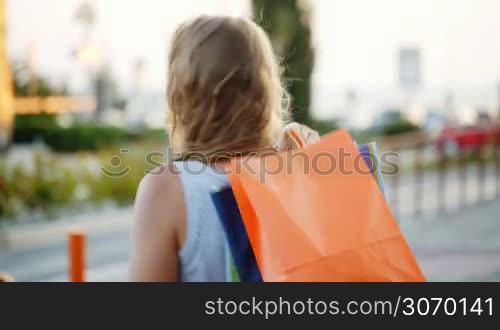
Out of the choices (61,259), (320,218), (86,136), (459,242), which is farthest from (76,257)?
(86,136)

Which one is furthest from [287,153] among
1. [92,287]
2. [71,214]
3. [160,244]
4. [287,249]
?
[71,214]

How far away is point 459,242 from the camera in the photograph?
33.8 feet

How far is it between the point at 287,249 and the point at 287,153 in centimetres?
20

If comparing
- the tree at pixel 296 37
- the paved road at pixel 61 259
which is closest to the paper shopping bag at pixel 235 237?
the paved road at pixel 61 259

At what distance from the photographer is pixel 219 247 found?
1651mm

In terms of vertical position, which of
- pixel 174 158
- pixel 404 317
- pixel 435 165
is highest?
pixel 174 158

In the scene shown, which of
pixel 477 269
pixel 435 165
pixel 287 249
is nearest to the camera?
pixel 287 249

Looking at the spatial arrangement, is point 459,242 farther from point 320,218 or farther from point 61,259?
point 320,218

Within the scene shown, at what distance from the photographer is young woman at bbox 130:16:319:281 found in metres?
1.63

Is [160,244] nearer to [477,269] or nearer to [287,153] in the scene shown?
[287,153]

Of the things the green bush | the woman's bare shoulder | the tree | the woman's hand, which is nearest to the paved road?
the tree

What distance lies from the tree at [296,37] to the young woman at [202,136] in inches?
477

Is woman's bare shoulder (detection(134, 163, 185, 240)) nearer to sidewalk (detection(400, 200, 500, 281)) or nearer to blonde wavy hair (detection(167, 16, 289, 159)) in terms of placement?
blonde wavy hair (detection(167, 16, 289, 159))

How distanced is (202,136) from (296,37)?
13.3 metres
